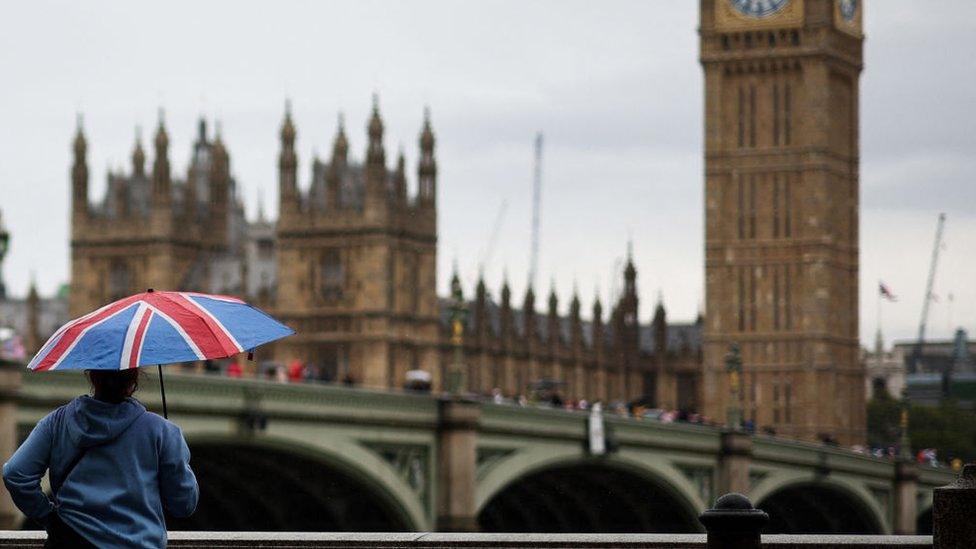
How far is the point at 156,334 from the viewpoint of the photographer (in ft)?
35.7

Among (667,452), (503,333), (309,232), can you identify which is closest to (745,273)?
(503,333)

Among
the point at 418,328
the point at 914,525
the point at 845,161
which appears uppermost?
the point at 845,161

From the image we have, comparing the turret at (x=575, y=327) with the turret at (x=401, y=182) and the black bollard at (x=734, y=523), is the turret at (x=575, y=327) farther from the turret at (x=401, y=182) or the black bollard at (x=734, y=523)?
the black bollard at (x=734, y=523)

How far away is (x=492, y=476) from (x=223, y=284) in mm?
65380

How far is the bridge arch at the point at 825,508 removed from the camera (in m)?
70.6

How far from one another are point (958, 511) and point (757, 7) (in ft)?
336

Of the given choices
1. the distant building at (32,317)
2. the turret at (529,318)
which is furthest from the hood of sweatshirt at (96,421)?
the turret at (529,318)

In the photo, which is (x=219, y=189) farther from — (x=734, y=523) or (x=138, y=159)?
(x=734, y=523)

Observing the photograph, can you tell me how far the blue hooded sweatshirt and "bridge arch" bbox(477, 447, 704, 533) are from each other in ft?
135

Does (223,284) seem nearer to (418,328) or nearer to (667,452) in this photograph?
(418,328)

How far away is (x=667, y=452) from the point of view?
57688mm

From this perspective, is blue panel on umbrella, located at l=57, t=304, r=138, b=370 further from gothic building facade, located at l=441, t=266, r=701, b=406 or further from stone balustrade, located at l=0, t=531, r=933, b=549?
gothic building facade, located at l=441, t=266, r=701, b=406

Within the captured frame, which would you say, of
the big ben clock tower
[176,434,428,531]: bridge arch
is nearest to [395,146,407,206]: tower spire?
the big ben clock tower

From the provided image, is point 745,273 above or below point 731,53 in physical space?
below
